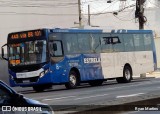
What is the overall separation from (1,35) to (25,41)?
2239cm

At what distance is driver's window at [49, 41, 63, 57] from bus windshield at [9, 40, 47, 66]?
1.37 ft

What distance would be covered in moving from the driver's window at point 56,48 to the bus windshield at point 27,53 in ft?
1.37

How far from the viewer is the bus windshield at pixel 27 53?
25000mm

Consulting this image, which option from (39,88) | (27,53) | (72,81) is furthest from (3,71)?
(27,53)

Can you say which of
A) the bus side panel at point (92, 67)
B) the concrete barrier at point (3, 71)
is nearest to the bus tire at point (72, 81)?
the bus side panel at point (92, 67)

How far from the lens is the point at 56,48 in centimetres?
2547

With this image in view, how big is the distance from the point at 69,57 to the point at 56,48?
3.76 ft

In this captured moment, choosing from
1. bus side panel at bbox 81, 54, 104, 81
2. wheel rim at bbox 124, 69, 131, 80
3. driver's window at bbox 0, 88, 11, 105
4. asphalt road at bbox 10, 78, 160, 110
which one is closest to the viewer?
Answer: driver's window at bbox 0, 88, 11, 105

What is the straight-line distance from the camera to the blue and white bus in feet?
82.5

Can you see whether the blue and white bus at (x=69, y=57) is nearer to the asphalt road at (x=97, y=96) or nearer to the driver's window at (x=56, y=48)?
the driver's window at (x=56, y=48)

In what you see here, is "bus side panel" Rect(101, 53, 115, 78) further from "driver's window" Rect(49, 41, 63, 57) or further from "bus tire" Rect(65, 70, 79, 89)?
"driver's window" Rect(49, 41, 63, 57)

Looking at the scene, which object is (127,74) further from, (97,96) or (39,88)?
(97,96)

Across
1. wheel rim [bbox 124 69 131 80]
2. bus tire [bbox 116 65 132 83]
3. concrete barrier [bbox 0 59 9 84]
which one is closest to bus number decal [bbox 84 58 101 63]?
bus tire [bbox 116 65 132 83]

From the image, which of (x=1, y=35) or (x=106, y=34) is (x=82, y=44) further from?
(x=1, y=35)
